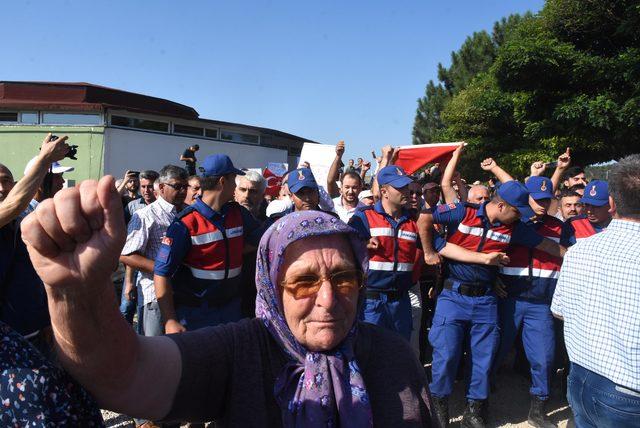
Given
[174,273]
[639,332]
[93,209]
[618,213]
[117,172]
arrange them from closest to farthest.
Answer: [93,209]
[639,332]
[618,213]
[174,273]
[117,172]

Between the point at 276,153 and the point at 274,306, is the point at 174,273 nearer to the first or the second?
the point at 274,306

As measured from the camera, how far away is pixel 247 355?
1400 millimetres

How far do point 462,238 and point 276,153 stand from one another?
2127 centimetres

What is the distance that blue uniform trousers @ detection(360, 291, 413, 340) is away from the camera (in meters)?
3.82

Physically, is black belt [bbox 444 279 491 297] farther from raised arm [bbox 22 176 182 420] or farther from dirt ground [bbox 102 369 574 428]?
raised arm [bbox 22 176 182 420]

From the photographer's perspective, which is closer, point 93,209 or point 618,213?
point 93,209

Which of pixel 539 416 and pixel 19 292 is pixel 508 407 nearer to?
pixel 539 416

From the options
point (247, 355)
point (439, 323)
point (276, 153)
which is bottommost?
point (439, 323)

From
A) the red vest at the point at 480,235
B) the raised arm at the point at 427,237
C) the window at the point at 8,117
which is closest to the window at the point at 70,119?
the window at the point at 8,117

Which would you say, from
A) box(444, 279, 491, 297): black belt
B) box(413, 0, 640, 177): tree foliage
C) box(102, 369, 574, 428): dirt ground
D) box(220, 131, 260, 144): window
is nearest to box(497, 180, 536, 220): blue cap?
box(444, 279, 491, 297): black belt

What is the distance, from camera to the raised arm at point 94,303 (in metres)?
0.88

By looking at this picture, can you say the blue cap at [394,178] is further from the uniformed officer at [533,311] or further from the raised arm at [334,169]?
the raised arm at [334,169]

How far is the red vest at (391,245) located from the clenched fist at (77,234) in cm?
308

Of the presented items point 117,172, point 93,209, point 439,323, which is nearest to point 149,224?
point 439,323
